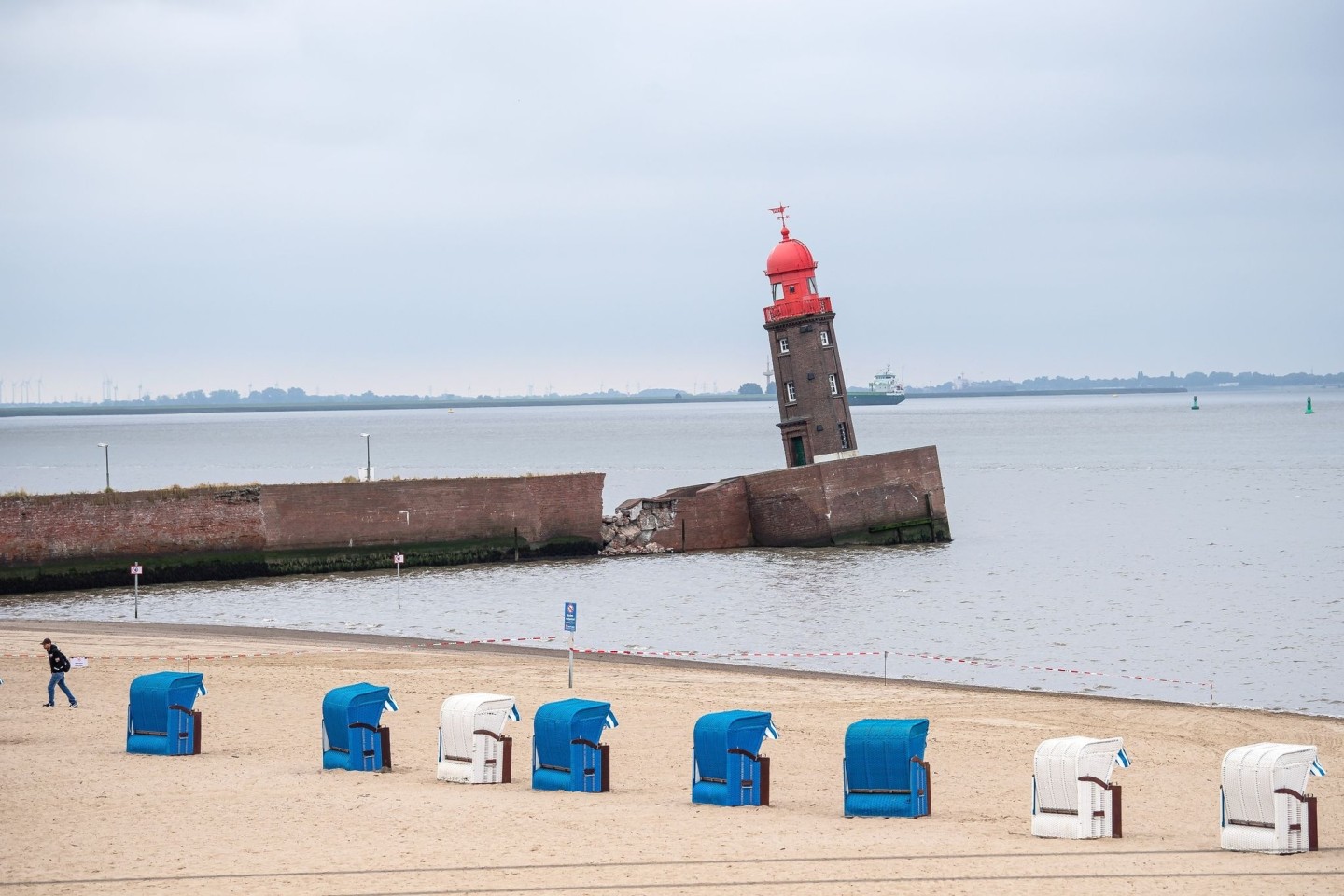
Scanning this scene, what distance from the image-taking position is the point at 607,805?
15.8 metres

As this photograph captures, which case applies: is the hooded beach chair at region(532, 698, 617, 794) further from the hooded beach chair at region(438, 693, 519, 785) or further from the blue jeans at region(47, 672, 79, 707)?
the blue jeans at region(47, 672, 79, 707)

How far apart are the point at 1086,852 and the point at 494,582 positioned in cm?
3208

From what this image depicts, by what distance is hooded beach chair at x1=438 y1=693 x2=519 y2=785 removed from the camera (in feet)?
55.8

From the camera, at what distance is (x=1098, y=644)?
33.6 m

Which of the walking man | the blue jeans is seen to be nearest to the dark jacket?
the walking man

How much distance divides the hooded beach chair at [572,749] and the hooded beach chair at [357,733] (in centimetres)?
230

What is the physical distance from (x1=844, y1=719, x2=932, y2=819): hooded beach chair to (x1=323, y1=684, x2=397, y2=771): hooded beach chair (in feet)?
19.2

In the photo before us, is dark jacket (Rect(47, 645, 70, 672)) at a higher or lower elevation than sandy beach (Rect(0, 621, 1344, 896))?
higher

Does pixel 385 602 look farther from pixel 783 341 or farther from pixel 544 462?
pixel 544 462

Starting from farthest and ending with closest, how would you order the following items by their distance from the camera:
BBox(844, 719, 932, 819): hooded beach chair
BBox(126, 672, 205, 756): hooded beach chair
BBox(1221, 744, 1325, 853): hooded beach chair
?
BBox(126, 672, 205, 756): hooded beach chair, BBox(844, 719, 932, 819): hooded beach chair, BBox(1221, 744, 1325, 853): hooded beach chair

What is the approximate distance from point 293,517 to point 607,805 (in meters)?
30.2

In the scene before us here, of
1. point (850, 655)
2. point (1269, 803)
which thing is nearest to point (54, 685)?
point (850, 655)

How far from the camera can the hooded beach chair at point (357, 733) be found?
58.3 ft

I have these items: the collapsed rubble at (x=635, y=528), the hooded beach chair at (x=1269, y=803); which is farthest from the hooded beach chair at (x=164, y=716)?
the collapsed rubble at (x=635, y=528)
